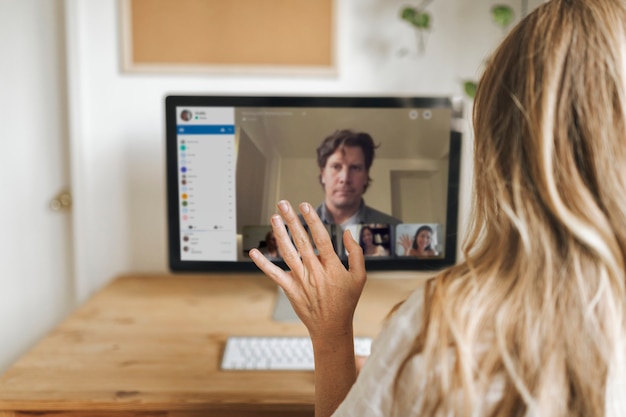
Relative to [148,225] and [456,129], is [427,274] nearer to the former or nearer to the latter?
[456,129]

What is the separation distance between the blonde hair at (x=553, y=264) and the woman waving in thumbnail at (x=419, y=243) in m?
0.57

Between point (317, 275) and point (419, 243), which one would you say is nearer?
point (317, 275)

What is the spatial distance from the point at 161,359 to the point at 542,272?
2.23 feet

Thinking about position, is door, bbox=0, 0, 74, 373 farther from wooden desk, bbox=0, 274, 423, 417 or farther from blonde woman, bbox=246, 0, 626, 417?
blonde woman, bbox=246, 0, 626, 417

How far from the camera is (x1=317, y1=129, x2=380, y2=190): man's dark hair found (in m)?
1.12

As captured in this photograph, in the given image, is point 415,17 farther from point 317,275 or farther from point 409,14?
point 317,275

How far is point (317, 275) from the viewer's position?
755 millimetres

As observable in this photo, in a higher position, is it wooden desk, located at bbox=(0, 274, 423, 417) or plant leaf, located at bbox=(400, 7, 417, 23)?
plant leaf, located at bbox=(400, 7, 417, 23)

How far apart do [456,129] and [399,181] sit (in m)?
0.16

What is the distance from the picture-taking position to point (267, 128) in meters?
1.14

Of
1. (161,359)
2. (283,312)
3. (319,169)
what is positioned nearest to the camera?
(161,359)

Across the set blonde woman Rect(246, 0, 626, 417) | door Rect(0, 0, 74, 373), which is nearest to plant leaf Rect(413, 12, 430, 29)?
blonde woman Rect(246, 0, 626, 417)

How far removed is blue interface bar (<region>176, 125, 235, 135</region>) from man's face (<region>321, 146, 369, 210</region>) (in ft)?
0.68

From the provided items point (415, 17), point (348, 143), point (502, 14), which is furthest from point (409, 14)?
point (348, 143)
